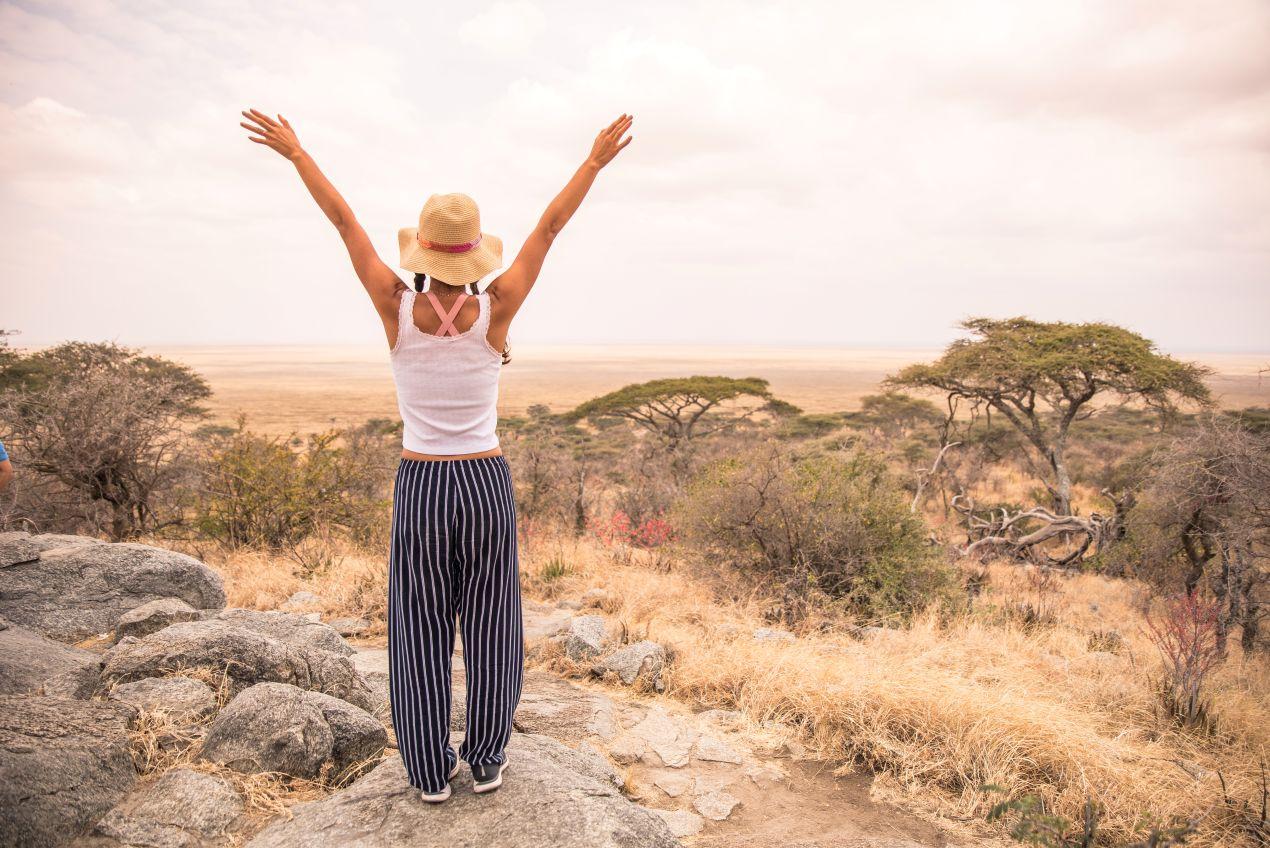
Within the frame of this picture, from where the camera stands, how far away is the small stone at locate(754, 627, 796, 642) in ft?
17.9

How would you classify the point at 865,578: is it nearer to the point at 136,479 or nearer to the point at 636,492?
the point at 636,492

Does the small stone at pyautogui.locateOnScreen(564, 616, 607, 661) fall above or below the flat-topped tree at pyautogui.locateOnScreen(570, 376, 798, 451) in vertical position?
below

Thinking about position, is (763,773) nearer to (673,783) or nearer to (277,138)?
(673,783)

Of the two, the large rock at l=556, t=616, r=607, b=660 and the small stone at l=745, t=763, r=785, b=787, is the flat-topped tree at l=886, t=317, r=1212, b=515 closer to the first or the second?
the large rock at l=556, t=616, r=607, b=660

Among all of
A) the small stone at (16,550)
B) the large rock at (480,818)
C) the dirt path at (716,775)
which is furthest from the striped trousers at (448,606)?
the small stone at (16,550)

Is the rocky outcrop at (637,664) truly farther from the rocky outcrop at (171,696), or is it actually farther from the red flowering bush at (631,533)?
the red flowering bush at (631,533)

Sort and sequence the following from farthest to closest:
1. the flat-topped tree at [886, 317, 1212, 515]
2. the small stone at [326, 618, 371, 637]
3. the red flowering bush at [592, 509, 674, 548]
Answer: the flat-topped tree at [886, 317, 1212, 515] → the red flowering bush at [592, 509, 674, 548] → the small stone at [326, 618, 371, 637]

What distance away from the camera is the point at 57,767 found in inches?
89.4

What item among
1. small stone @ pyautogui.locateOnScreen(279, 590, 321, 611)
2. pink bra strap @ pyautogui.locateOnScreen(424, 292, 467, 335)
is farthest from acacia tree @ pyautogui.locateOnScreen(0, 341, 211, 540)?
pink bra strap @ pyautogui.locateOnScreen(424, 292, 467, 335)

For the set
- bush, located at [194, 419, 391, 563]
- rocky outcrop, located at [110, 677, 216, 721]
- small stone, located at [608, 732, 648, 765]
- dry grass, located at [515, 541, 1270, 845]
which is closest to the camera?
rocky outcrop, located at [110, 677, 216, 721]

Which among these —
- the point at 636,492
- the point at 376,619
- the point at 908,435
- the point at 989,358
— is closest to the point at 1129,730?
the point at 376,619

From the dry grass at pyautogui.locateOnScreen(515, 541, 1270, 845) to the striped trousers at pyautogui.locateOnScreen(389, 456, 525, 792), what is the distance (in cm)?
213

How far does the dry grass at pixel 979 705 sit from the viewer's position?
327 centimetres

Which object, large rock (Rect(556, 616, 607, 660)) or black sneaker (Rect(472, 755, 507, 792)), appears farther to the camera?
large rock (Rect(556, 616, 607, 660))
